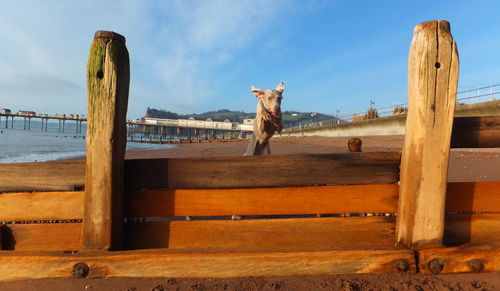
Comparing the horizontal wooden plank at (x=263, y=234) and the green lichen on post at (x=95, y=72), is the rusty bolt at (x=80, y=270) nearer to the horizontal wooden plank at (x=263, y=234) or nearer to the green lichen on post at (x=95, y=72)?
the horizontal wooden plank at (x=263, y=234)

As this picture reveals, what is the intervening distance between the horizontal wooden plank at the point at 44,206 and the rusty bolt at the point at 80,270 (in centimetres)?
46

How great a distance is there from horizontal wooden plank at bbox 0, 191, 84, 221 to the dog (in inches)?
123

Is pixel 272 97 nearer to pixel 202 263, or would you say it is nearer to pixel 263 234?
pixel 263 234

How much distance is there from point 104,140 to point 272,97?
3.49 meters

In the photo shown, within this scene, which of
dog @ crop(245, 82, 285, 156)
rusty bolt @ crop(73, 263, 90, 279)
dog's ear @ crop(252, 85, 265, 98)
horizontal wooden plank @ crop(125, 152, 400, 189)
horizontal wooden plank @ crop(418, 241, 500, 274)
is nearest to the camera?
rusty bolt @ crop(73, 263, 90, 279)

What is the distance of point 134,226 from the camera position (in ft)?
8.64

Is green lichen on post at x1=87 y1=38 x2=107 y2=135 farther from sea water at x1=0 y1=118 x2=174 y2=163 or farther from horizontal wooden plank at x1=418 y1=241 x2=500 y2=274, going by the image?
sea water at x1=0 y1=118 x2=174 y2=163

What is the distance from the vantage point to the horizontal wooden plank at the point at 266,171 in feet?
8.55

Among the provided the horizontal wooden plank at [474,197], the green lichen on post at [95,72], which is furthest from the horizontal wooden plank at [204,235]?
the green lichen on post at [95,72]

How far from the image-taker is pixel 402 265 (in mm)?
2422

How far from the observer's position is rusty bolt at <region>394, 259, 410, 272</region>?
7.95ft

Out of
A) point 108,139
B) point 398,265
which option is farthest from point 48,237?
point 398,265

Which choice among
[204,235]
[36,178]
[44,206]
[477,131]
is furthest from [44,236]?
[477,131]

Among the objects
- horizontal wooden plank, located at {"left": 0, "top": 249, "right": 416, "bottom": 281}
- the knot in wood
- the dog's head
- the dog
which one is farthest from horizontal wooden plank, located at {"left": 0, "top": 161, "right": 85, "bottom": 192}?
the dog's head
